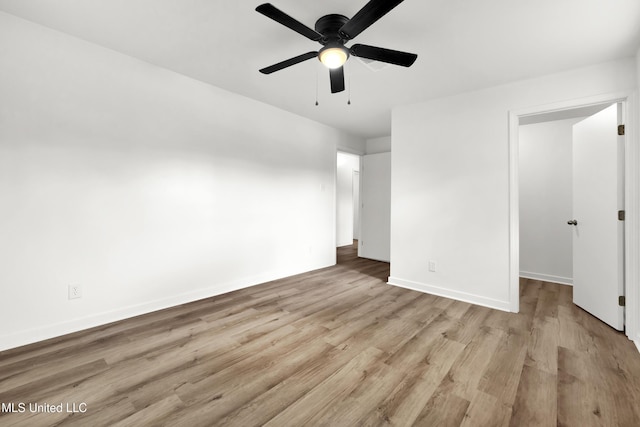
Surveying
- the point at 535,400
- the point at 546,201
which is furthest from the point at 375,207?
the point at 535,400

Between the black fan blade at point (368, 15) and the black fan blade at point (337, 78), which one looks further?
the black fan blade at point (337, 78)

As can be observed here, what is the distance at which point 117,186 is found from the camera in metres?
2.53

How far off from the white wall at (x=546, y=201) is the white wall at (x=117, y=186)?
3728mm

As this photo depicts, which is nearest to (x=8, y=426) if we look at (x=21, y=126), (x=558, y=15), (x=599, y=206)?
(x=21, y=126)

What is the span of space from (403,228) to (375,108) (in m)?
1.73

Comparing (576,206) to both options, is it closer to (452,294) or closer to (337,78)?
(452,294)

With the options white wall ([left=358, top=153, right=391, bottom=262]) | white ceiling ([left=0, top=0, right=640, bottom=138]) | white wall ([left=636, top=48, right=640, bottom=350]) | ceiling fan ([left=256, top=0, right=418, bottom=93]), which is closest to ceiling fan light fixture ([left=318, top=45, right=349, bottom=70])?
ceiling fan ([left=256, top=0, right=418, bottom=93])

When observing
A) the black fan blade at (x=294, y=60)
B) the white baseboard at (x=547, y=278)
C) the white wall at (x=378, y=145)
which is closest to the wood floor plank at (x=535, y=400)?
the black fan blade at (x=294, y=60)

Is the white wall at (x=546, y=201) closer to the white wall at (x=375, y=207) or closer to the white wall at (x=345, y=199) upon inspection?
the white wall at (x=375, y=207)

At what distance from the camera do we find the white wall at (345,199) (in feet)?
24.0

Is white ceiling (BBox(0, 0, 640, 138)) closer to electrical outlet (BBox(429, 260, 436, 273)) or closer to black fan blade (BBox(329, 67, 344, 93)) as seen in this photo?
black fan blade (BBox(329, 67, 344, 93))

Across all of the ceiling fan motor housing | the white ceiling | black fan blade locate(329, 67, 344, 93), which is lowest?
black fan blade locate(329, 67, 344, 93)

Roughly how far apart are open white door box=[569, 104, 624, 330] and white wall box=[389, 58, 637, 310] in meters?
0.48

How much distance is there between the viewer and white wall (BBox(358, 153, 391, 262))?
5355mm
